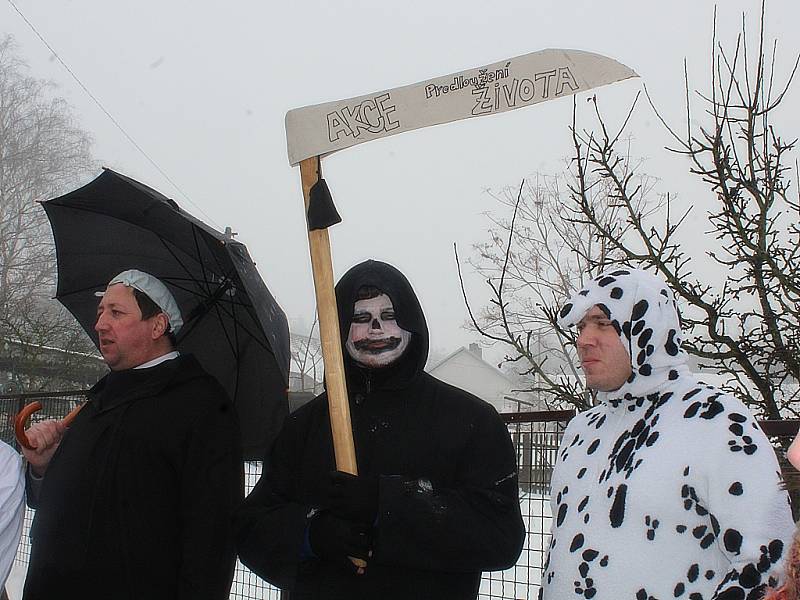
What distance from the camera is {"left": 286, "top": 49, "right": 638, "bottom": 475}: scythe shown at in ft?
7.03

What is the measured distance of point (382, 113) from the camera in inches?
93.6

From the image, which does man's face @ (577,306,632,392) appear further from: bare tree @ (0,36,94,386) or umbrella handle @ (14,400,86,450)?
bare tree @ (0,36,94,386)

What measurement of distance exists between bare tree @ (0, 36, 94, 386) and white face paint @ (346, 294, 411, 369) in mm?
22183

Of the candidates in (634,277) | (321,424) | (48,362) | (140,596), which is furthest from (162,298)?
(48,362)

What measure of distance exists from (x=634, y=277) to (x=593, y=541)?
784 mm

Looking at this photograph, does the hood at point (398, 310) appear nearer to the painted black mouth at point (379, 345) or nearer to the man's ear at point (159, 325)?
the painted black mouth at point (379, 345)

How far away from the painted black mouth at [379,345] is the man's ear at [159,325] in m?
0.80

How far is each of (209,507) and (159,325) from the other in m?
0.75

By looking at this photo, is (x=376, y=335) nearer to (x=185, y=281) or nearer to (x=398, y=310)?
(x=398, y=310)

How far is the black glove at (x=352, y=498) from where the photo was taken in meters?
2.44

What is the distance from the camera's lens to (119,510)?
269cm

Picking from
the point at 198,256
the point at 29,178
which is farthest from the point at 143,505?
the point at 29,178

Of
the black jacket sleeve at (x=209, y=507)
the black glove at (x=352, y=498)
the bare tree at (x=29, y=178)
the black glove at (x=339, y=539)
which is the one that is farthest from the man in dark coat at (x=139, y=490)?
the bare tree at (x=29, y=178)

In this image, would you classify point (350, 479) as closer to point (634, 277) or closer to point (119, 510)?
point (119, 510)
